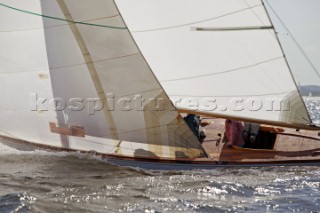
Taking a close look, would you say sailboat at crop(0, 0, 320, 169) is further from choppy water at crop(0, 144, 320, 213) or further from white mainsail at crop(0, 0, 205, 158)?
choppy water at crop(0, 144, 320, 213)

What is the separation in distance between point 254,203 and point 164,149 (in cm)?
214

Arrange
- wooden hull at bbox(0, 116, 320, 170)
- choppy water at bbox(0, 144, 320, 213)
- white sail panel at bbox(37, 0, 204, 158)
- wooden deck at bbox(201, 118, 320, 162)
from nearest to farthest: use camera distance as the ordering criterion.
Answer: choppy water at bbox(0, 144, 320, 213)
white sail panel at bbox(37, 0, 204, 158)
wooden hull at bbox(0, 116, 320, 170)
wooden deck at bbox(201, 118, 320, 162)

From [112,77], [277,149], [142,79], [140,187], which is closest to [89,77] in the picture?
[112,77]

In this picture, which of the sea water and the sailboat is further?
the sailboat

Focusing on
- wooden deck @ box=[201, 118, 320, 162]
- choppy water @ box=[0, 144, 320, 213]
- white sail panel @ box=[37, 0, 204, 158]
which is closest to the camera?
choppy water @ box=[0, 144, 320, 213]

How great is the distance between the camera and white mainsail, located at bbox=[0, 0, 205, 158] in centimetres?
855

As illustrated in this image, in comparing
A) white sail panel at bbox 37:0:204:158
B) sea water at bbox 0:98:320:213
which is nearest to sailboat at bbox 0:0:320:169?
white sail panel at bbox 37:0:204:158

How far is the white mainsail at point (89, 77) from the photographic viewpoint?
8.55 metres

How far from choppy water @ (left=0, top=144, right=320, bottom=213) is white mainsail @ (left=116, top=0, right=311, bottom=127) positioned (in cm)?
107

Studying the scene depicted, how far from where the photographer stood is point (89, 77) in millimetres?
8680

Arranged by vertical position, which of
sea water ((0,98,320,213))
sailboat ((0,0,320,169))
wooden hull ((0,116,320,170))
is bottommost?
sea water ((0,98,320,213))

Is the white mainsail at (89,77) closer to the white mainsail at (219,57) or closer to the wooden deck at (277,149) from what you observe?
the wooden deck at (277,149)

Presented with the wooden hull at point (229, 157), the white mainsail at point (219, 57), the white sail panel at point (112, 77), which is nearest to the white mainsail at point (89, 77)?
the white sail panel at point (112, 77)

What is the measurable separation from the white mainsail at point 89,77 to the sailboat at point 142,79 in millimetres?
16
